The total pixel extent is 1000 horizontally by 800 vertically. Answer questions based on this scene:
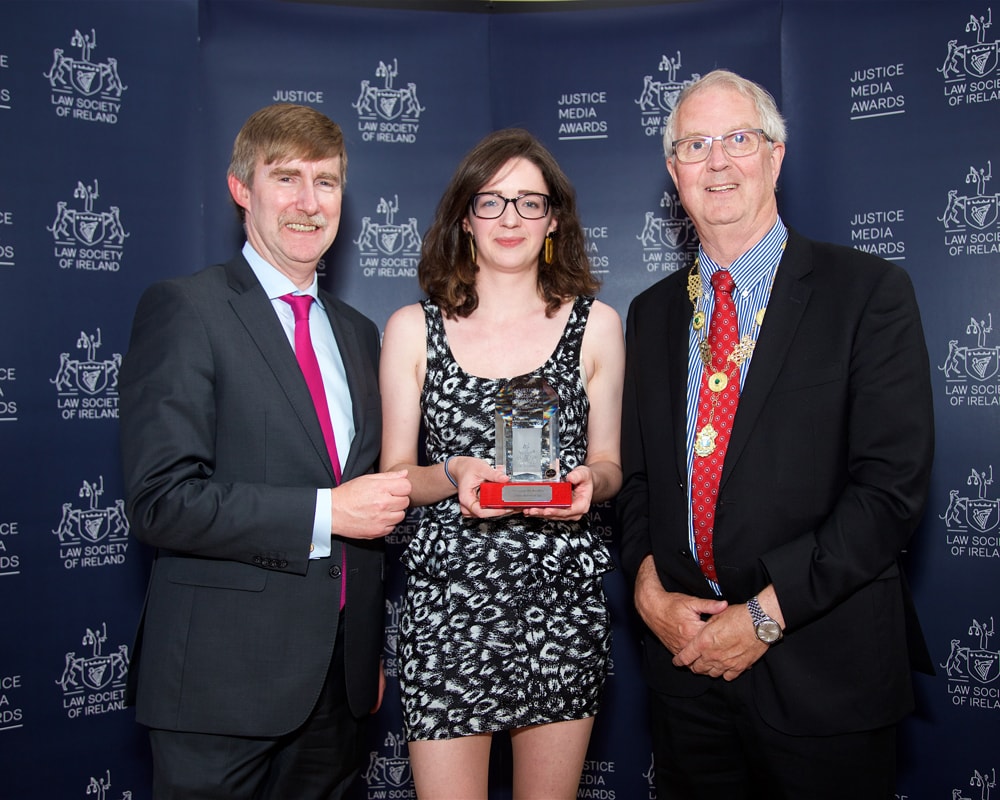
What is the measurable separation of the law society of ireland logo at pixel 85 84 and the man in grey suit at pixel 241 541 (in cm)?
173

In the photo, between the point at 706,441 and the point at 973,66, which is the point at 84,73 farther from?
the point at 973,66

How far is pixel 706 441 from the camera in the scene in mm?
2410

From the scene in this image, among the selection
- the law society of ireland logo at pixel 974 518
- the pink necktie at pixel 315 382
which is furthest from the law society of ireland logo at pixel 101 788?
the law society of ireland logo at pixel 974 518

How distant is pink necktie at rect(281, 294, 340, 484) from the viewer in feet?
8.19

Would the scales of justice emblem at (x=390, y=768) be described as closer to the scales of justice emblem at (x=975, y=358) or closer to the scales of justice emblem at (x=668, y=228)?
the scales of justice emblem at (x=668, y=228)

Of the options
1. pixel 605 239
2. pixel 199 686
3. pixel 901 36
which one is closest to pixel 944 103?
pixel 901 36

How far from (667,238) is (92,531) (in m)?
2.94

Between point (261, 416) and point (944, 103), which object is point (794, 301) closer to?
point (261, 416)

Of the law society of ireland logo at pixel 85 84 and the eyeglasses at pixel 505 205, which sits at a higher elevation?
the law society of ireland logo at pixel 85 84

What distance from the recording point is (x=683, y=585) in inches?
98.0

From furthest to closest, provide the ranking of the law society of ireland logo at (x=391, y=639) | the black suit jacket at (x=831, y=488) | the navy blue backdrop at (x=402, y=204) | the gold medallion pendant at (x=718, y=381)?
the law society of ireland logo at (x=391, y=639)
the navy blue backdrop at (x=402, y=204)
the gold medallion pendant at (x=718, y=381)
the black suit jacket at (x=831, y=488)

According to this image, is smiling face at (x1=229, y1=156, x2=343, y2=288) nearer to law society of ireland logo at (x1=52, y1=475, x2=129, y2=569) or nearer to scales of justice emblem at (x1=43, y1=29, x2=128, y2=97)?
scales of justice emblem at (x1=43, y1=29, x2=128, y2=97)

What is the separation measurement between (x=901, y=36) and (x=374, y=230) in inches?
99.9

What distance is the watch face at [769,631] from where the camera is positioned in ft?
7.29
